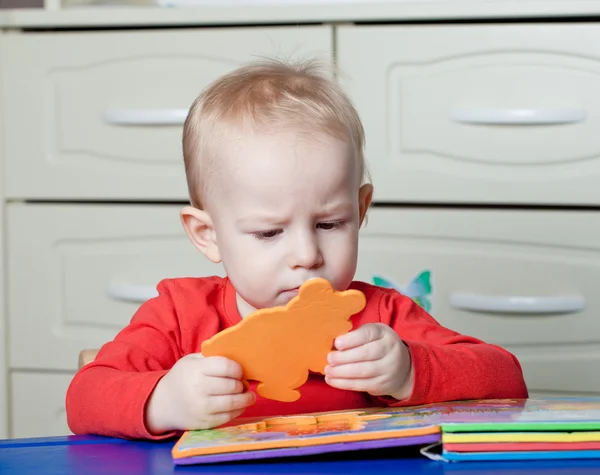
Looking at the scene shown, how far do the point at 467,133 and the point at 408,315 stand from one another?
22.1 inches

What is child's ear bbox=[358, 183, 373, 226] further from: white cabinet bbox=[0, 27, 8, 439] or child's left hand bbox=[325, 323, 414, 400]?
white cabinet bbox=[0, 27, 8, 439]

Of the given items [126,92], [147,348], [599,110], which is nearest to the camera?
[147,348]

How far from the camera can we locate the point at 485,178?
4.31ft

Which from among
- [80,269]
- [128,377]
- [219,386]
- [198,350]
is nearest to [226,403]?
[219,386]

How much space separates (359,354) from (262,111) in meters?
0.24

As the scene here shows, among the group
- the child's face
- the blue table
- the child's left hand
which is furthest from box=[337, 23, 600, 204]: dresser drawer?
the blue table

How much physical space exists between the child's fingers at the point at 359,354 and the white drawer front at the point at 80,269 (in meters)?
0.79

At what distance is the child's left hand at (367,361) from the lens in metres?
0.61

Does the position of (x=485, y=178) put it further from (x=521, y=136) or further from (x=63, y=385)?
(x=63, y=385)

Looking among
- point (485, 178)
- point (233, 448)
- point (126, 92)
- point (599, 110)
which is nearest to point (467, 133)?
point (485, 178)

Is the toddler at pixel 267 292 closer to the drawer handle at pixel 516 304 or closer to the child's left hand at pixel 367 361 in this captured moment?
the child's left hand at pixel 367 361

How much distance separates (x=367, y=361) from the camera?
2.03 feet

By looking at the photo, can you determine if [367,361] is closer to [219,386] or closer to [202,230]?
[219,386]

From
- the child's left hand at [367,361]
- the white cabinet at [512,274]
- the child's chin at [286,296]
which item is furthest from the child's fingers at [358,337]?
the white cabinet at [512,274]
